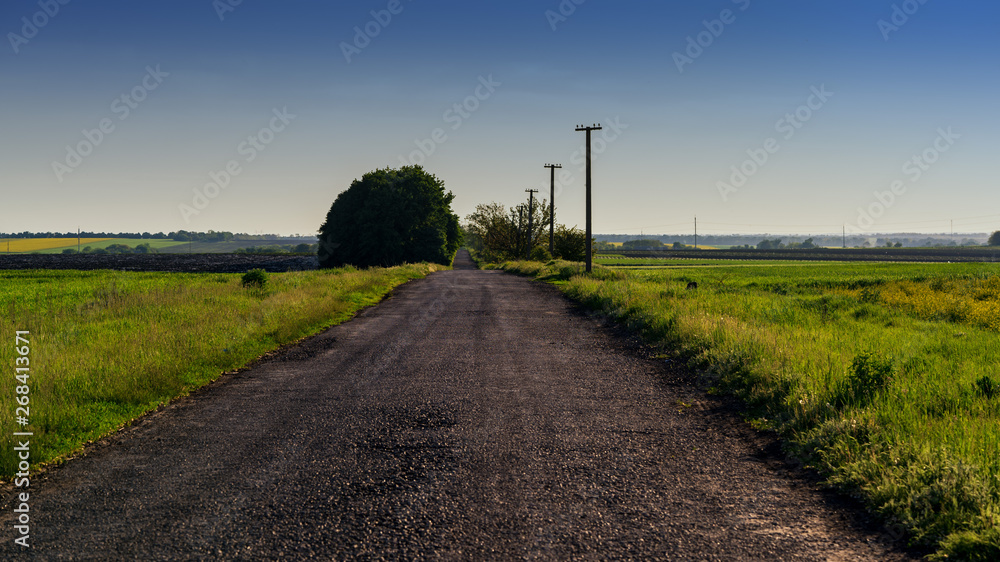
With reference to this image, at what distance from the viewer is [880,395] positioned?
21.4 ft

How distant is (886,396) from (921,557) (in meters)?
3.16

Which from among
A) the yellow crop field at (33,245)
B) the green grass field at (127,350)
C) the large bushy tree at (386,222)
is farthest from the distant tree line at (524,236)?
the yellow crop field at (33,245)

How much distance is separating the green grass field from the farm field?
7.59m

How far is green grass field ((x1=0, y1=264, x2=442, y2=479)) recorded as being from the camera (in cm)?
637

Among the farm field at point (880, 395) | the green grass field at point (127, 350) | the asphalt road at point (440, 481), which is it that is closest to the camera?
the asphalt road at point (440, 481)

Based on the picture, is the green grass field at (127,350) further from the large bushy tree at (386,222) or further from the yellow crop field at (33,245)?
the yellow crop field at (33,245)

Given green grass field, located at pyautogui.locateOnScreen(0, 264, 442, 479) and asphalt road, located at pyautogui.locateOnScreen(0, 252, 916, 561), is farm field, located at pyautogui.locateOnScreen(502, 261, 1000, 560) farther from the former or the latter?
green grass field, located at pyautogui.locateOnScreen(0, 264, 442, 479)

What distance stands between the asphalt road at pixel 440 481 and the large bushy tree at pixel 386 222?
2045 inches

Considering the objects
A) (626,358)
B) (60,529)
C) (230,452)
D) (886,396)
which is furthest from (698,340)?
(60,529)

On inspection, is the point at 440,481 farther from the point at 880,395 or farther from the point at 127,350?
the point at 127,350

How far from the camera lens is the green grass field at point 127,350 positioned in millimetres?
6371

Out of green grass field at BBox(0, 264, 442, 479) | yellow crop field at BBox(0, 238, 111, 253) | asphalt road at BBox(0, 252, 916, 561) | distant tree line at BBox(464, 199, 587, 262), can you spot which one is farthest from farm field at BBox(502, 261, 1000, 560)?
yellow crop field at BBox(0, 238, 111, 253)

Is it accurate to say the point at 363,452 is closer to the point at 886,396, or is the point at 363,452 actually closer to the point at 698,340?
the point at 886,396

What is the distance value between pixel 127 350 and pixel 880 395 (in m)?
10.8
